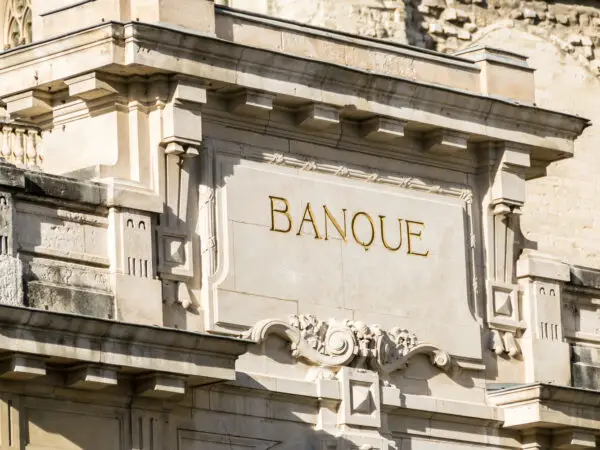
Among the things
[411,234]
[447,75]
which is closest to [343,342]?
[411,234]

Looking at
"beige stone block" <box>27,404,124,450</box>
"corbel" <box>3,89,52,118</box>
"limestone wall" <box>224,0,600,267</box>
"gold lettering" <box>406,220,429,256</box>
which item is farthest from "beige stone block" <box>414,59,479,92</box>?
"limestone wall" <box>224,0,600,267</box>

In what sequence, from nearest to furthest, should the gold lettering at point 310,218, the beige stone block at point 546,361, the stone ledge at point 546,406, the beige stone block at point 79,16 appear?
the beige stone block at point 79,16, the gold lettering at point 310,218, the stone ledge at point 546,406, the beige stone block at point 546,361

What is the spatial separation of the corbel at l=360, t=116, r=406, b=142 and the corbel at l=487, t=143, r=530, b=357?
4.66 ft

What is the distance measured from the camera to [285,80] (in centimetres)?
3372

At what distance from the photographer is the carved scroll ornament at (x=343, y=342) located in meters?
33.5

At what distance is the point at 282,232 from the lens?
111 feet

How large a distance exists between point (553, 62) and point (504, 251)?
944cm

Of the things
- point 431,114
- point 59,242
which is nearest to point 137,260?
point 59,242

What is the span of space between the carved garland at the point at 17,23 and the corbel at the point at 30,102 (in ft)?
36.0

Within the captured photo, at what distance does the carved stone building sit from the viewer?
31.6m

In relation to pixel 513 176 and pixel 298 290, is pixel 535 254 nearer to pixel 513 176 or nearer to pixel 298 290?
pixel 513 176

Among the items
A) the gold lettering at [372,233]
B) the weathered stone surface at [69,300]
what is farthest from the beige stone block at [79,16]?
the gold lettering at [372,233]

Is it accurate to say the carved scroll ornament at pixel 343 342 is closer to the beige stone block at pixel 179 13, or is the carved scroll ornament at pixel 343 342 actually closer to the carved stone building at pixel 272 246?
the carved stone building at pixel 272 246

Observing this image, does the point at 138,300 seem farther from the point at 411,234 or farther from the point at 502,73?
the point at 502,73
